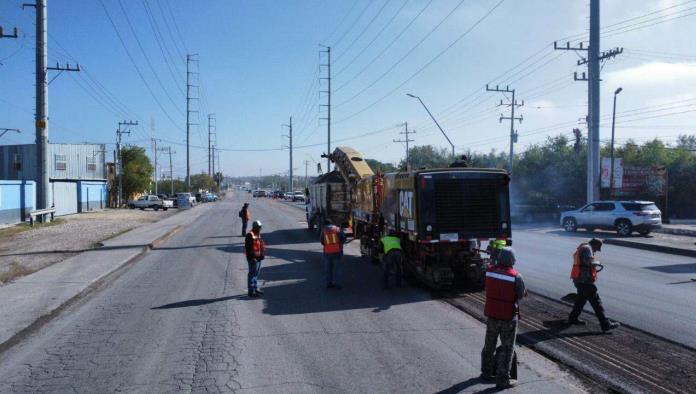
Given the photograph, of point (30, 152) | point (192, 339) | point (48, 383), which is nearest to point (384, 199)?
point (192, 339)

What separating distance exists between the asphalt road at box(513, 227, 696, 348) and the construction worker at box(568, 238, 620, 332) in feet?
2.59

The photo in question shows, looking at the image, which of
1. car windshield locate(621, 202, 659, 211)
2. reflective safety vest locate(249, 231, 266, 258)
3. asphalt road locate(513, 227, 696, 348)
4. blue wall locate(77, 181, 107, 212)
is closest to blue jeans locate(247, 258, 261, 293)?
reflective safety vest locate(249, 231, 266, 258)

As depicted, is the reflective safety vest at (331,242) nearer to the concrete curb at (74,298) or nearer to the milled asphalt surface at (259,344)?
the milled asphalt surface at (259,344)

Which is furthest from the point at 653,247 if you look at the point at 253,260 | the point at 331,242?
the point at 253,260

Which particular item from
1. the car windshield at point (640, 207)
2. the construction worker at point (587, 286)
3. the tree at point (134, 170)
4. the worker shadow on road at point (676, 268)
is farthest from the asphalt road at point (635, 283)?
the tree at point (134, 170)

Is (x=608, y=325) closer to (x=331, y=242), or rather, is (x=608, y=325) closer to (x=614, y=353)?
(x=614, y=353)

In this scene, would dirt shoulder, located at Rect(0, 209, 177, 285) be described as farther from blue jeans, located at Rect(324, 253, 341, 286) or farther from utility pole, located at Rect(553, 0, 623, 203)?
utility pole, located at Rect(553, 0, 623, 203)

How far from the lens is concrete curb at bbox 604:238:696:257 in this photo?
20934 mm

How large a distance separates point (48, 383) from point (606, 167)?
40835 mm

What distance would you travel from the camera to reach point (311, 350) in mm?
7812

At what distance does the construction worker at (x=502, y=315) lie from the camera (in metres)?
6.38

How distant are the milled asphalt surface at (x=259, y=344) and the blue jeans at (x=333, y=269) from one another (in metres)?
0.40

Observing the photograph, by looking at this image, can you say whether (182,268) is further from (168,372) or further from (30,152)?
(30,152)

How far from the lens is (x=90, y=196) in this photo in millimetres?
61281
